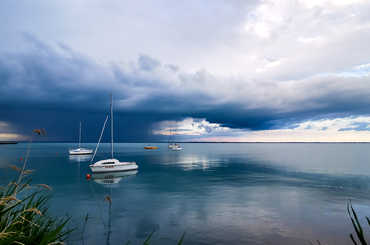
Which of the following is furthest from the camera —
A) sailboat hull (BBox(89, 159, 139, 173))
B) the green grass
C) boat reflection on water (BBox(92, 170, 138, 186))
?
sailboat hull (BBox(89, 159, 139, 173))

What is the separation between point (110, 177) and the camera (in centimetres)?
5009

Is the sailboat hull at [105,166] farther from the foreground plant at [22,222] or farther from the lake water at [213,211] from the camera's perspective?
the foreground plant at [22,222]

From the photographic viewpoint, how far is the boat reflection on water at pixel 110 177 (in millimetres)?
44406

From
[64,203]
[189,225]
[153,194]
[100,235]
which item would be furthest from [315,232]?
[64,203]

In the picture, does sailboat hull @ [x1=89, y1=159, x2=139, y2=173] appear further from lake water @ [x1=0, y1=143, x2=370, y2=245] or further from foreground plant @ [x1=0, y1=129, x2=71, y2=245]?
foreground plant @ [x1=0, y1=129, x2=71, y2=245]

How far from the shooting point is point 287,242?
17.7m

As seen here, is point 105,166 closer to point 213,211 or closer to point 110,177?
point 110,177

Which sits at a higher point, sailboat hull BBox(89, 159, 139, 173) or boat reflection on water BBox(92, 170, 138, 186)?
sailboat hull BBox(89, 159, 139, 173)

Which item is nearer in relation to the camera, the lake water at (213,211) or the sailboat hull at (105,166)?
the lake water at (213,211)

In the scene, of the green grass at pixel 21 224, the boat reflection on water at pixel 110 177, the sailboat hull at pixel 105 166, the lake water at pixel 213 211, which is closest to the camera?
the green grass at pixel 21 224

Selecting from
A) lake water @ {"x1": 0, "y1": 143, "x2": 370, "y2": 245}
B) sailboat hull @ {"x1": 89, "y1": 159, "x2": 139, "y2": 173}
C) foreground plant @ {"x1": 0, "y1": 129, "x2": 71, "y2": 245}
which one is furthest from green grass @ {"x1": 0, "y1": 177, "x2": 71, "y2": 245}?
sailboat hull @ {"x1": 89, "y1": 159, "x2": 139, "y2": 173}

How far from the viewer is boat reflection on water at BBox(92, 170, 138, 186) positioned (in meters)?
44.4

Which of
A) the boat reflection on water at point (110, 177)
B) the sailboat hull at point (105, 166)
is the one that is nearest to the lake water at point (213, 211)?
the boat reflection on water at point (110, 177)

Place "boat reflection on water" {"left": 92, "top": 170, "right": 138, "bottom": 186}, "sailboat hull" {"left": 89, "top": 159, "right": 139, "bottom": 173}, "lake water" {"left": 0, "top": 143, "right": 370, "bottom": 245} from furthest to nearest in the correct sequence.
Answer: "sailboat hull" {"left": 89, "top": 159, "right": 139, "bottom": 173}, "boat reflection on water" {"left": 92, "top": 170, "right": 138, "bottom": 186}, "lake water" {"left": 0, "top": 143, "right": 370, "bottom": 245}
